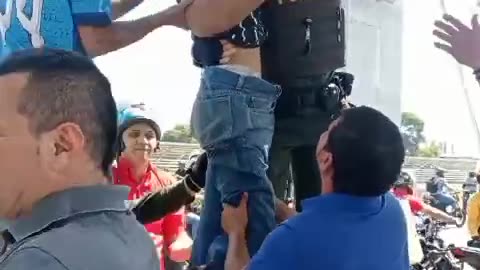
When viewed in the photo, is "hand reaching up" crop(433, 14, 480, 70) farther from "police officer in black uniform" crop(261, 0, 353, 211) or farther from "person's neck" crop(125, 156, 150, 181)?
"person's neck" crop(125, 156, 150, 181)

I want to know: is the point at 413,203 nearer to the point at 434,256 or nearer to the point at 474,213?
the point at 434,256

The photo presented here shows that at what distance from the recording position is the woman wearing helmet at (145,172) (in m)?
3.25

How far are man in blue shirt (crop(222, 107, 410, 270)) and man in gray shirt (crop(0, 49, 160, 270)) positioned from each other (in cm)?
71

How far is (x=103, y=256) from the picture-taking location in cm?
111

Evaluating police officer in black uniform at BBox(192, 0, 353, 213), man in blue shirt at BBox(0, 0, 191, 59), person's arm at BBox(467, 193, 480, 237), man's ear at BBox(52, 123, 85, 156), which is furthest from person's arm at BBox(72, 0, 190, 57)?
person's arm at BBox(467, 193, 480, 237)

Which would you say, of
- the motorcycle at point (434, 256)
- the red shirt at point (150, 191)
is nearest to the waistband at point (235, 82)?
the red shirt at point (150, 191)

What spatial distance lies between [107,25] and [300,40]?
0.48m

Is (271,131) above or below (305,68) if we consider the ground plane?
below

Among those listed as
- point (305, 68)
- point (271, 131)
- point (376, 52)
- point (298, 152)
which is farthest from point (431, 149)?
point (271, 131)

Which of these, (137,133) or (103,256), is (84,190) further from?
(137,133)

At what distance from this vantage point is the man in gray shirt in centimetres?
114

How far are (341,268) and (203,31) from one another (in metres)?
0.62

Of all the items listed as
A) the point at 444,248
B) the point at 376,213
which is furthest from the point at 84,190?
the point at 444,248

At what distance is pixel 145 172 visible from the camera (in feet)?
11.3
